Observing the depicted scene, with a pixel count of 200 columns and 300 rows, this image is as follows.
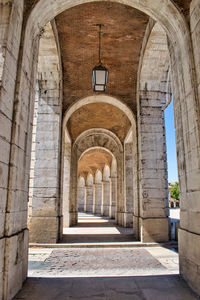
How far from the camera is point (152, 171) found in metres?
A: 6.77

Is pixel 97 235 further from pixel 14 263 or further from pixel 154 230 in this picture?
pixel 14 263

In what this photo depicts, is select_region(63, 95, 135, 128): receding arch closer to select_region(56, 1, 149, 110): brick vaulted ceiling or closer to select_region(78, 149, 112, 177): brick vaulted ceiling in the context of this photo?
select_region(56, 1, 149, 110): brick vaulted ceiling

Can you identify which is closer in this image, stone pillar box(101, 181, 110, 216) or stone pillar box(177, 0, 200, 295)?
stone pillar box(177, 0, 200, 295)

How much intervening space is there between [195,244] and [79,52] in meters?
6.55

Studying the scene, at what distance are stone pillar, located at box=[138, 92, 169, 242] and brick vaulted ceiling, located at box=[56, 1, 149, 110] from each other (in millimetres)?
890

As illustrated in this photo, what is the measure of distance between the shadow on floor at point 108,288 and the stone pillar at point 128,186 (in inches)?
285

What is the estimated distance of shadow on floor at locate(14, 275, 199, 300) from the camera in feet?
9.41

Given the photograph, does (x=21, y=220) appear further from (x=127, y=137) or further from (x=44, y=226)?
(x=127, y=137)

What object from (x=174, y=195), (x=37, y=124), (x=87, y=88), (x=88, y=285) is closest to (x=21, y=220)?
(x=88, y=285)

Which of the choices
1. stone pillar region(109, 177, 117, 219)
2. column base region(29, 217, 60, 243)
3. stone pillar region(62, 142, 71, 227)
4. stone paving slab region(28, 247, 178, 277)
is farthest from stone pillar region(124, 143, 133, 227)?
column base region(29, 217, 60, 243)

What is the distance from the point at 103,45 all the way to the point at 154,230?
575 centimetres

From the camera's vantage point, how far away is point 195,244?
9.86 ft

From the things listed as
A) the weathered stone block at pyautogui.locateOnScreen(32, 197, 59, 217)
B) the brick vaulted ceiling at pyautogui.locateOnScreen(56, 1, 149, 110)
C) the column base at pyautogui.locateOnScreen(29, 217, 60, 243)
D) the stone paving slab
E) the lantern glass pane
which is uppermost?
the brick vaulted ceiling at pyautogui.locateOnScreen(56, 1, 149, 110)

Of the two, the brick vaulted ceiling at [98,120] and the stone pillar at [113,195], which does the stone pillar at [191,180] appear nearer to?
the brick vaulted ceiling at [98,120]
